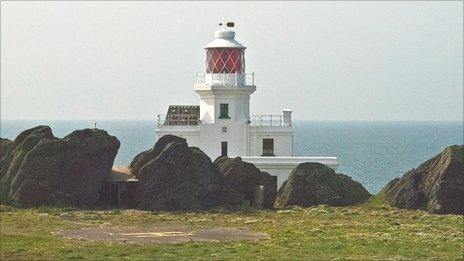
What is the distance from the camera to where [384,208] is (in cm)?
4016

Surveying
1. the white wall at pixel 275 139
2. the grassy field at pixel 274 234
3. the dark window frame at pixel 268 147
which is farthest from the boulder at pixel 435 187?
the dark window frame at pixel 268 147

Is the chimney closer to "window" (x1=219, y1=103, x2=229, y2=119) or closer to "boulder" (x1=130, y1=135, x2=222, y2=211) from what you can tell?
"window" (x1=219, y1=103, x2=229, y2=119)

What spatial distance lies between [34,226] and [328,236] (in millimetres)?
10322

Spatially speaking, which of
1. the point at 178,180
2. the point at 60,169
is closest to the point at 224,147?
the point at 178,180

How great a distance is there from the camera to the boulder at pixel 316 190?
1597 inches

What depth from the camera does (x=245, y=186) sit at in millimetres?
40344

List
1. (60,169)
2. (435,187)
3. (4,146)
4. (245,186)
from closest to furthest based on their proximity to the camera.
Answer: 1. (60,169)
2. (435,187)
3. (245,186)
4. (4,146)

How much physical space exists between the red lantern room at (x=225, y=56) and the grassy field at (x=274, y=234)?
13.6 m

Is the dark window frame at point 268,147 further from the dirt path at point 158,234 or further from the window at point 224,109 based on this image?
the dirt path at point 158,234

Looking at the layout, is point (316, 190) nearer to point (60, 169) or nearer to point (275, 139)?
point (275, 139)

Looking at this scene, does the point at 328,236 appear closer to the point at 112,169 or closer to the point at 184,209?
the point at 184,209

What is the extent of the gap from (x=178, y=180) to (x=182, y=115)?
13511 millimetres

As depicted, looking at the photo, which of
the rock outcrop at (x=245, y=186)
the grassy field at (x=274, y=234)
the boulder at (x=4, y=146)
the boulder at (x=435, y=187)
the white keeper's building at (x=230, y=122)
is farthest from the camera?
the white keeper's building at (x=230, y=122)

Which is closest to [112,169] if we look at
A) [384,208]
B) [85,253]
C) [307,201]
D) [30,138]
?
[30,138]
